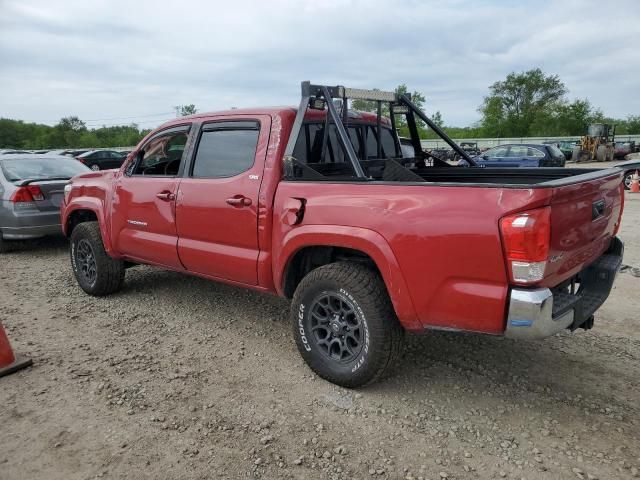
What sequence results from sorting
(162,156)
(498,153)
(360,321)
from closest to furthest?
(360,321), (162,156), (498,153)

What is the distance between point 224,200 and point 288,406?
1.58 m

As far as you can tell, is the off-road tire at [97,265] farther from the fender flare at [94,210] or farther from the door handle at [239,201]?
the door handle at [239,201]

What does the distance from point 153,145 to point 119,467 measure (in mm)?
3008

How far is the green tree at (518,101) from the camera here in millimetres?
75500

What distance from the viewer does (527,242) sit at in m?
2.39

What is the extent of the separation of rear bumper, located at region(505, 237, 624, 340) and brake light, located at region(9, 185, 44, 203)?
7046 millimetres

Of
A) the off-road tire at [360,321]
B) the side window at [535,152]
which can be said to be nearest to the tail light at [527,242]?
the off-road tire at [360,321]

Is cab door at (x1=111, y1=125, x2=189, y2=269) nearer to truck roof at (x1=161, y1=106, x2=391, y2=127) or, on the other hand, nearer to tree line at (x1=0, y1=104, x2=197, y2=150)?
truck roof at (x1=161, y1=106, x2=391, y2=127)

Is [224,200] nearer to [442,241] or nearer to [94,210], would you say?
[442,241]

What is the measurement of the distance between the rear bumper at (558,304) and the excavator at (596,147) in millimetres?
35103

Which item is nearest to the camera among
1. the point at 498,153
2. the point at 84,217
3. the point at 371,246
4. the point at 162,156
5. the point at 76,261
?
the point at 371,246

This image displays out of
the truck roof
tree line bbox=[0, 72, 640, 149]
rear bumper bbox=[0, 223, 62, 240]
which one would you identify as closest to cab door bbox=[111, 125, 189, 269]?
the truck roof

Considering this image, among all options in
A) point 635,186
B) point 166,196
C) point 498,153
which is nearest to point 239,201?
point 166,196

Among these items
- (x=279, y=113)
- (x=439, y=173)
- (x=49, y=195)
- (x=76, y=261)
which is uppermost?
(x=279, y=113)
